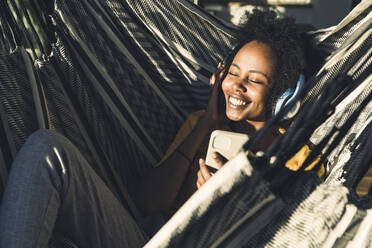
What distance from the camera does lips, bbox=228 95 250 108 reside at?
1.26 meters

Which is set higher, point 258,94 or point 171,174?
point 258,94

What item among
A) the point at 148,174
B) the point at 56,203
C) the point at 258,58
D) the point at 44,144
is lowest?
the point at 148,174

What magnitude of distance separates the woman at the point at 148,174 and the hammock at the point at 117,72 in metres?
0.11

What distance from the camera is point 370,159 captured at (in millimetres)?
950

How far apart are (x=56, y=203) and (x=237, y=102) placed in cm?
66

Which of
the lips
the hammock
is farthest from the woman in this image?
the hammock

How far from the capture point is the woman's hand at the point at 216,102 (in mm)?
1343

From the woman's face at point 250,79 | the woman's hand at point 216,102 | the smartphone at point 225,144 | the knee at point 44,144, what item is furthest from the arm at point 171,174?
the knee at point 44,144

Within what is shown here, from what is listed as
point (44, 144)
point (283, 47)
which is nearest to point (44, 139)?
point (44, 144)

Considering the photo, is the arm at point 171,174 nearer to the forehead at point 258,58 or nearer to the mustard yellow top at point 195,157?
the mustard yellow top at point 195,157

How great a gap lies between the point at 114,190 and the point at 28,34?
0.61 metres

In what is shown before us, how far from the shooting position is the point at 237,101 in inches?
49.9

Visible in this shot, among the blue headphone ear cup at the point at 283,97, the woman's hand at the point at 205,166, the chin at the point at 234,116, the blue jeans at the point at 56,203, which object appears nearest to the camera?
the blue jeans at the point at 56,203

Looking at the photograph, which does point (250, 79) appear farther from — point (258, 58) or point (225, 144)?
point (225, 144)
